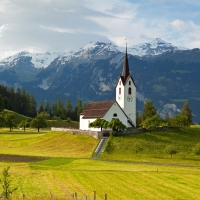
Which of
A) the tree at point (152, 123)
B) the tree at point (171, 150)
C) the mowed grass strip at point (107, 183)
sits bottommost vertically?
the mowed grass strip at point (107, 183)

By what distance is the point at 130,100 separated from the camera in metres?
110

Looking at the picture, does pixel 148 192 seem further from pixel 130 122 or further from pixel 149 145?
pixel 130 122

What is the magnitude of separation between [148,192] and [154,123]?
54287 millimetres

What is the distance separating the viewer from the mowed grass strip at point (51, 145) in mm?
78475

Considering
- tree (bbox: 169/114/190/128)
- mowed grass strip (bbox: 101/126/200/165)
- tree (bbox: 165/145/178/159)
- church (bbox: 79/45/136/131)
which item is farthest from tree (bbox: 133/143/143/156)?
church (bbox: 79/45/136/131)

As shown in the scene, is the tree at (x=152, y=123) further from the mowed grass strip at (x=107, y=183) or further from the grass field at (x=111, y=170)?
the mowed grass strip at (x=107, y=183)

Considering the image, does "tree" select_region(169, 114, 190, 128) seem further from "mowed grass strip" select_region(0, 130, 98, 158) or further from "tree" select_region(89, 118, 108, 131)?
"mowed grass strip" select_region(0, 130, 98, 158)

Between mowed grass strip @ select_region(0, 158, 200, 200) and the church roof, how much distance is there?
44421 mm

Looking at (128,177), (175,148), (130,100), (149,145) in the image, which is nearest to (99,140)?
(149,145)

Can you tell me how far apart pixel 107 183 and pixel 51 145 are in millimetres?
47557

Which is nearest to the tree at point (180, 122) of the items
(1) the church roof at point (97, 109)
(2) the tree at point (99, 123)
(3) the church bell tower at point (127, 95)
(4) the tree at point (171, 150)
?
(3) the church bell tower at point (127, 95)

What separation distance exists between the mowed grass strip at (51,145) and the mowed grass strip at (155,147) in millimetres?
5739

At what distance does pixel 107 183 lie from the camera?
141ft

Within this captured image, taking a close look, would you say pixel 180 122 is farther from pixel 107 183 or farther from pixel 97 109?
pixel 107 183
